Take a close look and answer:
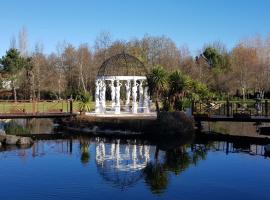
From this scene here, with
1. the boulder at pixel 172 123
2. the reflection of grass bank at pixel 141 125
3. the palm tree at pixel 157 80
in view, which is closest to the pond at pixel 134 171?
the boulder at pixel 172 123

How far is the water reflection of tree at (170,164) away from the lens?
19330 millimetres

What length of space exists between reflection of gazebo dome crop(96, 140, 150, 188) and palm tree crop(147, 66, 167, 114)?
711cm

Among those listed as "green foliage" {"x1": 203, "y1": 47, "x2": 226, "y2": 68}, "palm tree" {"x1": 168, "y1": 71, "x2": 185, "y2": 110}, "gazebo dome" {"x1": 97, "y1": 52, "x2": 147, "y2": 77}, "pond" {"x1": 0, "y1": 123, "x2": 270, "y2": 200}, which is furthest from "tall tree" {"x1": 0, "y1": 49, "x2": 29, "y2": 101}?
"pond" {"x1": 0, "y1": 123, "x2": 270, "y2": 200}

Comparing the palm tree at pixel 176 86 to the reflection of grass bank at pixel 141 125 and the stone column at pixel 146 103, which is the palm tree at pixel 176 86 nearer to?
the reflection of grass bank at pixel 141 125

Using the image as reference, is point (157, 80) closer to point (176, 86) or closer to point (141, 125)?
point (176, 86)

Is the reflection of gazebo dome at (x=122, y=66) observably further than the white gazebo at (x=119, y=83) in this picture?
Yes

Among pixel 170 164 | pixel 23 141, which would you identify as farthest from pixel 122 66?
pixel 170 164

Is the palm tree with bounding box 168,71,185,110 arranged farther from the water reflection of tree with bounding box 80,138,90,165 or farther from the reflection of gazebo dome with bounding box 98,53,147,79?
the water reflection of tree with bounding box 80,138,90,165

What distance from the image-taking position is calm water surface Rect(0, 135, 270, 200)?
17.5 metres

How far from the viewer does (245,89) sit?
72.0 m

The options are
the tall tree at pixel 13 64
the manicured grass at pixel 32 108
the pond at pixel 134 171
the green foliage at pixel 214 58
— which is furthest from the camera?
the green foliage at pixel 214 58

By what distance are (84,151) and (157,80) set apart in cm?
1108

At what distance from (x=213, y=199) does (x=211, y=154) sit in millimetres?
10544

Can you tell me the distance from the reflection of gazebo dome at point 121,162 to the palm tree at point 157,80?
7.11 m
